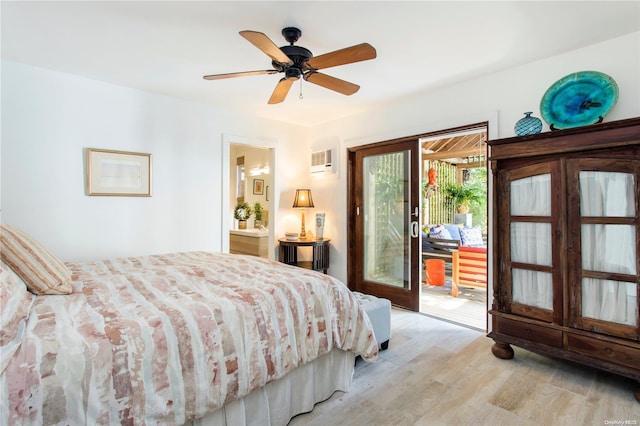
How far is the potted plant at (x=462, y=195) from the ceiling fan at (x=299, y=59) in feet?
A: 20.7

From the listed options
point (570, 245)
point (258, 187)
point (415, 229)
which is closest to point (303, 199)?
point (415, 229)

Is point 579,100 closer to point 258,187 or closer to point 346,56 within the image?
point 346,56

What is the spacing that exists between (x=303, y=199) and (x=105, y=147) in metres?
2.34

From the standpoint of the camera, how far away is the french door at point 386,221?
3727 mm

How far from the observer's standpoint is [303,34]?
2.28 metres

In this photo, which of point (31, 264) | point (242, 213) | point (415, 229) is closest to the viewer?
point (31, 264)

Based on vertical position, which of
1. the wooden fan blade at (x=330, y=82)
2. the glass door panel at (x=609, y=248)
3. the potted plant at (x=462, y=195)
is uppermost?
the wooden fan blade at (x=330, y=82)

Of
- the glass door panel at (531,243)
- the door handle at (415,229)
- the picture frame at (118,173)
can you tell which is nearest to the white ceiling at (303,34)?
the picture frame at (118,173)

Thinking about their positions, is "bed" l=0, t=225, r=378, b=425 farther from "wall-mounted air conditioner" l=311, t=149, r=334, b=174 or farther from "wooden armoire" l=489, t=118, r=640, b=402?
"wall-mounted air conditioner" l=311, t=149, r=334, b=174

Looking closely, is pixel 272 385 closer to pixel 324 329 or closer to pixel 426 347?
pixel 324 329

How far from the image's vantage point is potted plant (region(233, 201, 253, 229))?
595 cm

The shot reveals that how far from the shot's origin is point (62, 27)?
2219 mm

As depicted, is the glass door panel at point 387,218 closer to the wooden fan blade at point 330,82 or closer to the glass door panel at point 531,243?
the glass door panel at point 531,243

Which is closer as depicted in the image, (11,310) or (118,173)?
(11,310)
